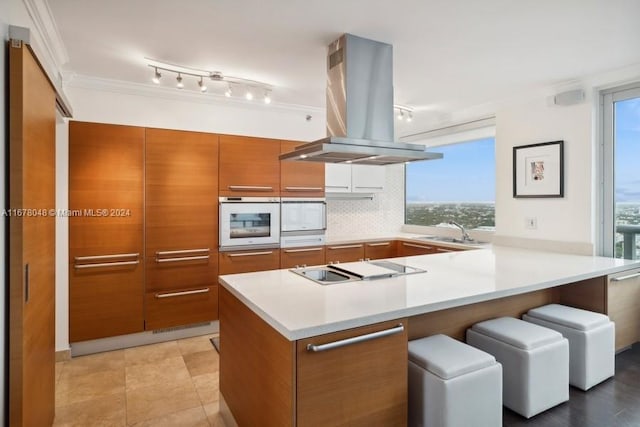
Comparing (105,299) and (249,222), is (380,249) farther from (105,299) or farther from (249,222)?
(105,299)

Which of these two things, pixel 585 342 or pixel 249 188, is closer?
pixel 585 342

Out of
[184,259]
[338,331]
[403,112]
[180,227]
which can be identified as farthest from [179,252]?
[403,112]

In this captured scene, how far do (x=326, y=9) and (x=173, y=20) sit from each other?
0.93 meters

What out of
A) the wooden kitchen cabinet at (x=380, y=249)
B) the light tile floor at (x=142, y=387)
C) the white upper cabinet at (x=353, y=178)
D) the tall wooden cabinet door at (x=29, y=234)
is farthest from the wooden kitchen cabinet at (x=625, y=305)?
the tall wooden cabinet door at (x=29, y=234)

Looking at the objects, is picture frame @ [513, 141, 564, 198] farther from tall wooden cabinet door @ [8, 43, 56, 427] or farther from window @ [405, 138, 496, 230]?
tall wooden cabinet door @ [8, 43, 56, 427]

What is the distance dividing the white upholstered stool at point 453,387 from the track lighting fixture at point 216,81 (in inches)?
104

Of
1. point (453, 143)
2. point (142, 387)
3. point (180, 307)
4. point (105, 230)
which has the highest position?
point (453, 143)

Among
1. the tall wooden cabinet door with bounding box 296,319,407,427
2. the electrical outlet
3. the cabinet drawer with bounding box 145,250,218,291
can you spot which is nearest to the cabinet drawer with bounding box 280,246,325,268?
the cabinet drawer with bounding box 145,250,218,291

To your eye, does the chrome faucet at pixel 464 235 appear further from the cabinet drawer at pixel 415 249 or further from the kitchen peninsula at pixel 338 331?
the kitchen peninsula at pixel 338 331

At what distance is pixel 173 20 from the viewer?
7.33 feet

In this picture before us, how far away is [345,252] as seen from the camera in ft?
14.2

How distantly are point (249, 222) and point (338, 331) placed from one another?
2.47 m

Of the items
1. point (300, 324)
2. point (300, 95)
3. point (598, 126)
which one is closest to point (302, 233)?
point (300, 95)

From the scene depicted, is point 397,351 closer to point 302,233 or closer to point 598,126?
point 302,233
